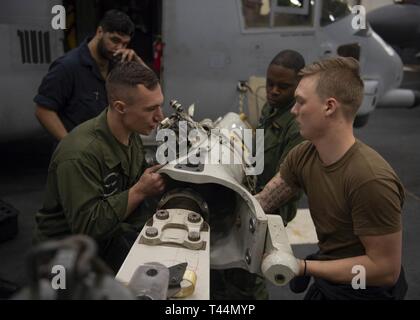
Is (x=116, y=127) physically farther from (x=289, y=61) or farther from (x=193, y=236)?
(x=289, y=61)

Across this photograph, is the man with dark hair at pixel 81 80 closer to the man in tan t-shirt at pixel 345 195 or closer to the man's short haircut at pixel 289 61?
the man's short haircut at pixel 289 61

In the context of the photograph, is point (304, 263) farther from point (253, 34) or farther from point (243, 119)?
point (253, 34)

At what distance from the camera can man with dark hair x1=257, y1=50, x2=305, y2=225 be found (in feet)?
9.14

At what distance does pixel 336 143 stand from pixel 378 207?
1.10ft

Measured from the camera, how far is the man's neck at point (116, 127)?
2.26 metres

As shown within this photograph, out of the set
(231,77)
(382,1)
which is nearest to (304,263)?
(231,77)

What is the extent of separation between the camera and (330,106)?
1902mm

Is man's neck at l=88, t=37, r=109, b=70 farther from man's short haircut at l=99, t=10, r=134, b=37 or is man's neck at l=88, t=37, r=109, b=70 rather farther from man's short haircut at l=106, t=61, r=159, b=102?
man's short haircut at l=106, t=61, r=159, b=102

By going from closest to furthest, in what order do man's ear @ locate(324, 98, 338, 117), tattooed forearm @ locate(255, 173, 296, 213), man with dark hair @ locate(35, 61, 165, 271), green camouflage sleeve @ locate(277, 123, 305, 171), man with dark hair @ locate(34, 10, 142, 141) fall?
1. man's ear @ locate(324, 98, 338, 117)
2. man with dark hair @ locate(35, 61, 165, 271)
3. tattooed forearm @ locate(255, 173, 296, 213)
4. green camouflage sleeve @ locate(277, 123, 305, 171)
5. man with dark hair @ locate(34, 10, 142, 141)

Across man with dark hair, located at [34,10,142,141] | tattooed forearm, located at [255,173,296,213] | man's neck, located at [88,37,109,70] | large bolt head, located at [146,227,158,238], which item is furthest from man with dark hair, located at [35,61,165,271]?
man's neck, located at [88,37,109,70]

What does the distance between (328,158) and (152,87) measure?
92 centimetres

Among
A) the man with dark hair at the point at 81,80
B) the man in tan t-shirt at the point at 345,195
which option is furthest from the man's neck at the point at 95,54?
the man in tan t-shirt at the point at 345,195

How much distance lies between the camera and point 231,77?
536 cm

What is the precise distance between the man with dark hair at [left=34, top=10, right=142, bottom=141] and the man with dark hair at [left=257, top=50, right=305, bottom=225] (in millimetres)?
1267
